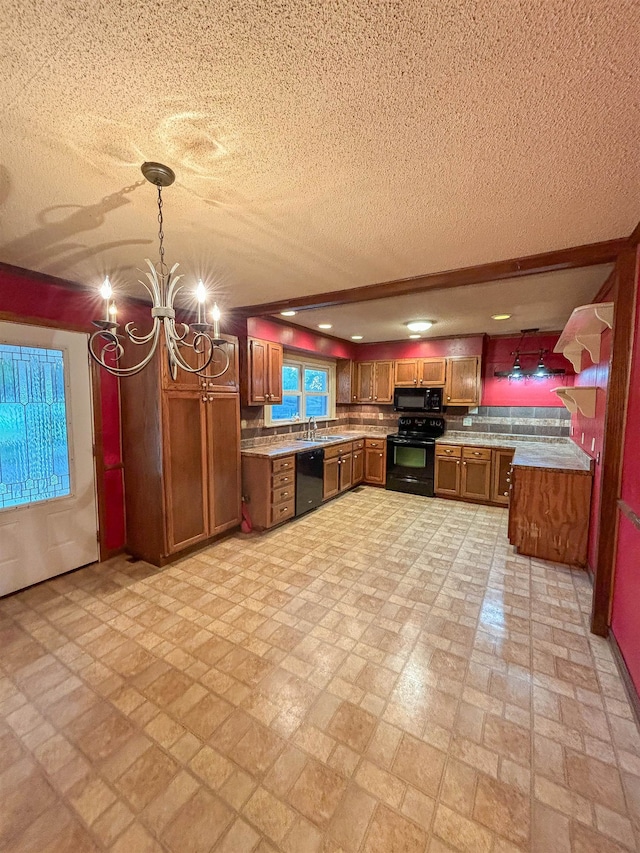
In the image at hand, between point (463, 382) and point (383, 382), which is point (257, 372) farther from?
point (463, 382)

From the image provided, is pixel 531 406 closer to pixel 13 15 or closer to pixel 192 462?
pixel 192 462

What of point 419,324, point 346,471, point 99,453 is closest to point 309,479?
point 346,471

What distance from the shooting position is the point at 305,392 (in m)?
5.57

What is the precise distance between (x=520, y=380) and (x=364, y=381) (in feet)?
7.86

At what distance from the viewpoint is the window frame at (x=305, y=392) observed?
482 centimetres

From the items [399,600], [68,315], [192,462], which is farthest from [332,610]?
[68,315]

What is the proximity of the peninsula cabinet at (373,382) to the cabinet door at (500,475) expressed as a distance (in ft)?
6.14

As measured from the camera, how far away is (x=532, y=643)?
2.14 m

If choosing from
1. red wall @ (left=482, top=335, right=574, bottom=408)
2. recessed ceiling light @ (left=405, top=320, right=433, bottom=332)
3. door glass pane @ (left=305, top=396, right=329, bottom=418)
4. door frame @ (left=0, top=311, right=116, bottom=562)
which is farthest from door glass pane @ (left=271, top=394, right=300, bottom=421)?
red wall @ (left=482, top=335, right=574, bottom=408)

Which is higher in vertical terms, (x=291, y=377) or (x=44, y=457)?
(x=291, y=377)

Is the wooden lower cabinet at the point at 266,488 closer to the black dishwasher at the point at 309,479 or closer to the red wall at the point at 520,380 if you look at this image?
the black dishwasher at the point at 309,479

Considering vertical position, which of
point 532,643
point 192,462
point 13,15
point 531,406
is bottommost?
point 532,643

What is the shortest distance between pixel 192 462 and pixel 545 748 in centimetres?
299

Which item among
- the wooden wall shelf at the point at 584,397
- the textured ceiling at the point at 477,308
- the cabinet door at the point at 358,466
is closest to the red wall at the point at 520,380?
→ the textured ceiling at the point at 477,308
